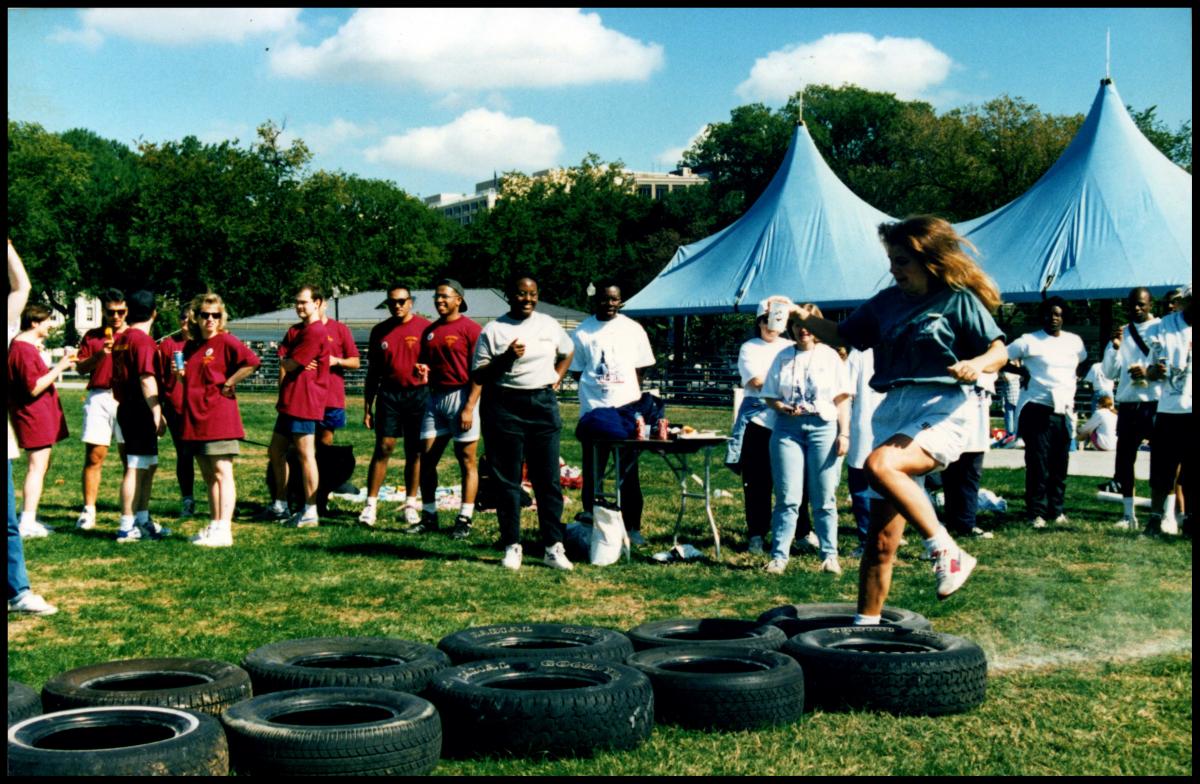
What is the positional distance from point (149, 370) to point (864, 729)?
6829 millimetres

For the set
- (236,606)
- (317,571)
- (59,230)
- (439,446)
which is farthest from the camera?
(59,230)

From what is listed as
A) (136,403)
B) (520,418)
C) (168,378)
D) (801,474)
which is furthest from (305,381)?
(801,474)

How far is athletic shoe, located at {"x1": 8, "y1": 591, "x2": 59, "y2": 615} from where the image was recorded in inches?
280

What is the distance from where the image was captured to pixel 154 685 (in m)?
5.05

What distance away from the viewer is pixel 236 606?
7.48m

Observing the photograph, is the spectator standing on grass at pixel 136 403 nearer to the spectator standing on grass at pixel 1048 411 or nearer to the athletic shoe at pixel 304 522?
the athletic shoe at pixel 304 522

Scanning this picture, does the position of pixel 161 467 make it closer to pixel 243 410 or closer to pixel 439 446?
pixel 439 446

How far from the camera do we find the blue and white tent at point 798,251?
25344 mm

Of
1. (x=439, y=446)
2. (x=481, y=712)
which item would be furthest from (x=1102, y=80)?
(x=481, y=712)

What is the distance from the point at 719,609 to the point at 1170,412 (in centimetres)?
516

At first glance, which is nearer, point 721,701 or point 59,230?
point 721,701

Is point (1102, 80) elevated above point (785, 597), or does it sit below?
above

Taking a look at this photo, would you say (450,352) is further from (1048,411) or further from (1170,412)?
(1170,412)

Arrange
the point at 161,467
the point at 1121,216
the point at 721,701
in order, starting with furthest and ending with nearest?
the point at 1121,216, the point at 161,467, the point at 721,701
